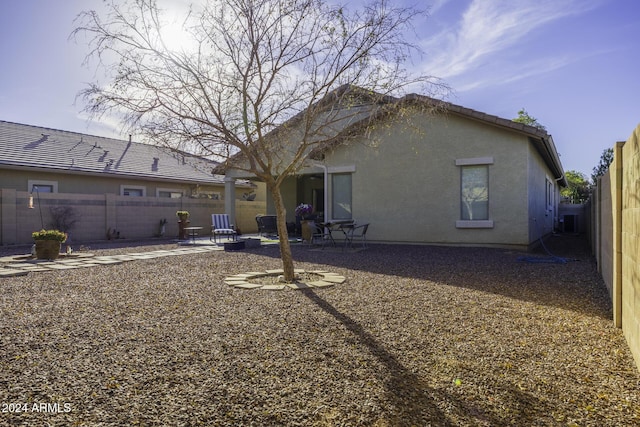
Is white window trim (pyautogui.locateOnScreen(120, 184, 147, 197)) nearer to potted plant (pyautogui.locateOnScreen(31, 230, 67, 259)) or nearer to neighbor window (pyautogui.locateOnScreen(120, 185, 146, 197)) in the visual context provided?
neighbor window (pyautogui.locateOnScreen(120, 185, 146, 197))

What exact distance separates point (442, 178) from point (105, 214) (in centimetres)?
1207

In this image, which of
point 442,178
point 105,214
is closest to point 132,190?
point 105,214

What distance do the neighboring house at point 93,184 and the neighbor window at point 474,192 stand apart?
7569 millimetres

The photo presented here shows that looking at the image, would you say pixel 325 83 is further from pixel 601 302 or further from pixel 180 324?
pixel 601 302

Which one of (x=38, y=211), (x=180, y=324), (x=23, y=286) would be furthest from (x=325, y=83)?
(x=38, y=211)

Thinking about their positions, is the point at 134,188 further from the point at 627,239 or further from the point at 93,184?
the point at 627,239

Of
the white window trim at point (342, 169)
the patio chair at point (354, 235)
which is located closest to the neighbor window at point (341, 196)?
the white window trim at point (342, 169)

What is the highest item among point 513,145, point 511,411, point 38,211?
point 513,145

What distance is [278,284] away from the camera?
6.35 metres

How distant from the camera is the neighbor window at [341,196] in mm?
13430

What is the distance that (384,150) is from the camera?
12.6 m

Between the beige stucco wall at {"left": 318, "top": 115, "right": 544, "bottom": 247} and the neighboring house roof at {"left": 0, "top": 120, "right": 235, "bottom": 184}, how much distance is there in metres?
5.52

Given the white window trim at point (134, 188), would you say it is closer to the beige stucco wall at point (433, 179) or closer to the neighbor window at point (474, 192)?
the beige stucco wall at point (433, 179)

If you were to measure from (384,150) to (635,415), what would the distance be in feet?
35.2
